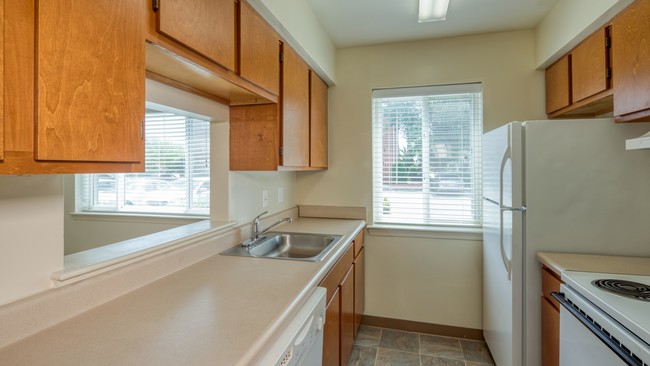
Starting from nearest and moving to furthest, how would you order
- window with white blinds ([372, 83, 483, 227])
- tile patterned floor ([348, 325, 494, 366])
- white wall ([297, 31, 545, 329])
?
tile patterned floor ([348, 325, 494, 366]) → white wall ([297, 31, 545, 329]) → window with white blinds ([372, 83, 483, 227])

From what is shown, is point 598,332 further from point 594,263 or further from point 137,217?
point 137,217

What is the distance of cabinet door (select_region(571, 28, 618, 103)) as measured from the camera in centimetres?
177

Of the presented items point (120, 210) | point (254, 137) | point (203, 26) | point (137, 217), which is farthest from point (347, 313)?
point (120, 210)

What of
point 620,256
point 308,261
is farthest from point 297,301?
point 620,256

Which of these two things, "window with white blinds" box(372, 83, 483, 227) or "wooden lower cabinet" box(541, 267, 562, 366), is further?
"window with white blinds" box(372, 83, 483, 227)

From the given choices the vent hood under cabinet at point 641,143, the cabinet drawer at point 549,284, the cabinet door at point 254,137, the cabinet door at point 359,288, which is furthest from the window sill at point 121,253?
the vent hood under cabinet at point 641,143

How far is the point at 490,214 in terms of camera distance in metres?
2.21

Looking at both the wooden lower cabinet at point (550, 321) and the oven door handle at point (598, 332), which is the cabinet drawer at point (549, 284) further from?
the oven door handle at point (598, 332)

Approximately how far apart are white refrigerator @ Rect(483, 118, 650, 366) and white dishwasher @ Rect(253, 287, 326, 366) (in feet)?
4.03

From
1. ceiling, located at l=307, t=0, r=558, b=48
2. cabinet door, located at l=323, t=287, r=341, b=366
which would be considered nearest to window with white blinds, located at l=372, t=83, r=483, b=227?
ceiling, located at l=307, t=0, r=558, b=48

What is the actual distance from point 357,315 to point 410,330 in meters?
0.59

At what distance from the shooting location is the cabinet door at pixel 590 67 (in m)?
1.77

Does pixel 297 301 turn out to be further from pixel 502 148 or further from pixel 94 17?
pixel 502 148

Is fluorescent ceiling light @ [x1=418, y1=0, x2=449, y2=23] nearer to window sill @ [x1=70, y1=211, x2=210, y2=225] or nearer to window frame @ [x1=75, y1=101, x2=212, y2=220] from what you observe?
window frame @ [x1=75, y1=101, x2=212, y2=220]
